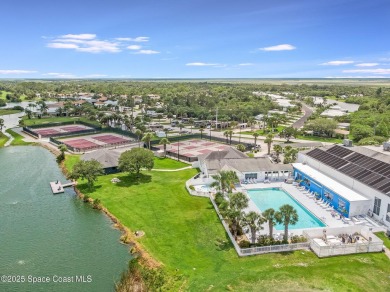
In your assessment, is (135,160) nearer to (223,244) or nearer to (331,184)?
(223,244)

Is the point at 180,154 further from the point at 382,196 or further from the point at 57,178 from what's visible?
the point at 382,196

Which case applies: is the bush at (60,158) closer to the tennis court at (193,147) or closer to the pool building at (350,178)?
the tennis court at (193,147)

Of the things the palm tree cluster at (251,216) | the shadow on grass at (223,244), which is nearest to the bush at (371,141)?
the palm tree cluster at (251,216)

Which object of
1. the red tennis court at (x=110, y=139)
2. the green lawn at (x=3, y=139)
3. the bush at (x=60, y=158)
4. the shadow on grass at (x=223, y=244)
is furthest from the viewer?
the red tennis court at (x=110, y=139)

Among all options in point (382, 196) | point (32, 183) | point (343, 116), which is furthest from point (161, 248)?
point (343, 116)

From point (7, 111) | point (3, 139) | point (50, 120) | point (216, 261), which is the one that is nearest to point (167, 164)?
point (216, 261)

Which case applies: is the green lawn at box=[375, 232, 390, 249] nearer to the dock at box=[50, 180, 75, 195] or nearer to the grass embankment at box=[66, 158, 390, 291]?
the grass embankment at box=[66, 158, 390, 291]

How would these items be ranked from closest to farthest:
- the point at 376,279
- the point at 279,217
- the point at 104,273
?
the point at 376,279
the point at 104,273
the point at 279,217

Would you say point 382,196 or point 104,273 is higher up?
point 382,196
